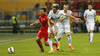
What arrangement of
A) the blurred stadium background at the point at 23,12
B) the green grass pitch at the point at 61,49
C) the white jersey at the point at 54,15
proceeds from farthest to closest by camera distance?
the blurred stadium background at the point at 23,12 → the white jersey at the point at 54,15 → the green grass pitch at the point at 61,49

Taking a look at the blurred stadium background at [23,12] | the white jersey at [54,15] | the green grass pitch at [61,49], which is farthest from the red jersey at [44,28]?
the blurred stadium background at [23,12]

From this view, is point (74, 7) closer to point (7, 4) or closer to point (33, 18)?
point (33, 18)

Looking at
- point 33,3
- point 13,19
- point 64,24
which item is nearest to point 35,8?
point 33,3

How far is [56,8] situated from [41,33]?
4.35ft

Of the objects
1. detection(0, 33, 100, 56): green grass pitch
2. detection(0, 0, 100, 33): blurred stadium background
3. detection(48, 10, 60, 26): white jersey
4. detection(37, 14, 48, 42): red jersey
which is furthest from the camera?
detection(0, 0, 100, 33): blurred stadium background

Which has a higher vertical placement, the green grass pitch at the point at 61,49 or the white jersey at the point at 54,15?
the white jersey at the point at 54,15

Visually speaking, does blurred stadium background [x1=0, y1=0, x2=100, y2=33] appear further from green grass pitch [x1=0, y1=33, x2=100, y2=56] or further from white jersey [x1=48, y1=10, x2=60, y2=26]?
white jersey [x1=48, y1=10, x2=60, y2=26]

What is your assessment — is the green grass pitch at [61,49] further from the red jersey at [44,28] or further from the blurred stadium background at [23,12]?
the blurred stadium background at [23,12]

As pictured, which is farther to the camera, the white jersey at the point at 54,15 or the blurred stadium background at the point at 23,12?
the blurred stadium background at the point at 23,12

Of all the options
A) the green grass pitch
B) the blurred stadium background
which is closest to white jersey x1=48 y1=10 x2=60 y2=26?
the green grass pitch

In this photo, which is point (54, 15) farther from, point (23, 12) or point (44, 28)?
point (23, 12)

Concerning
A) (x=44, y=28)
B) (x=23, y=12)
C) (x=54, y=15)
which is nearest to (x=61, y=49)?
(x=44, y=28)

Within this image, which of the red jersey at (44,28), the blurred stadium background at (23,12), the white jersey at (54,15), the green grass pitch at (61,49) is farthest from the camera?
the blurred stadium background at (23,12)

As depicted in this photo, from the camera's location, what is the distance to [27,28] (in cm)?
3750
